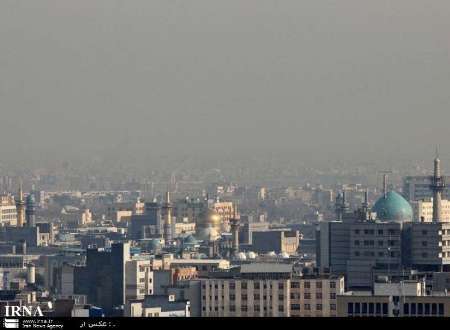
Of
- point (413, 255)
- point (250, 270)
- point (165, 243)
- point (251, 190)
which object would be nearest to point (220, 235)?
point (165, 243)

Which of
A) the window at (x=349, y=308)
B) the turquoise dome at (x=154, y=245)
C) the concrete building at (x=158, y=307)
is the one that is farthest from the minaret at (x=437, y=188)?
the window at (x=349, y=308)

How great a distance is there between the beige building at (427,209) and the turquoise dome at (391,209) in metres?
3.60

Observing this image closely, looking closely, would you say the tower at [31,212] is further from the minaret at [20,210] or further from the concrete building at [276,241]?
the concrete building at [276,241]

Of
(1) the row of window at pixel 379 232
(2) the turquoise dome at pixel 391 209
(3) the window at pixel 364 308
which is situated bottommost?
(3) the window at pixel 364 308

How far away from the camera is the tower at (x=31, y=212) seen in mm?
50719

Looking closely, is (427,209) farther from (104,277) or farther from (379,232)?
(104,277)

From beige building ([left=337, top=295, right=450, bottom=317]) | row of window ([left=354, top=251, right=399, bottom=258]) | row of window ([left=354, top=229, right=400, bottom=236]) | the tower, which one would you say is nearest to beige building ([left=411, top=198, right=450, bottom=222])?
row of window ([left=354, top=229, right=400, bottom=236])

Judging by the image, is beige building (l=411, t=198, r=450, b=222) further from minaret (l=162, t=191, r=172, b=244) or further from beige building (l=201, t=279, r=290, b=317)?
beige building (l=201, t=279, r=290, b=317)

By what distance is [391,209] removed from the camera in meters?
39.1

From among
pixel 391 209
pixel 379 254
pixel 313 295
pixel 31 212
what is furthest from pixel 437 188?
pixel 313 295

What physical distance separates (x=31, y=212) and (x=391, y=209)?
1665 cm

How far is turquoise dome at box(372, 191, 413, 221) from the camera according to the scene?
127 ft

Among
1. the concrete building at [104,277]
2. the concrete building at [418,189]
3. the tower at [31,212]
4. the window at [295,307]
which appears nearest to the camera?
the window at [295,307]

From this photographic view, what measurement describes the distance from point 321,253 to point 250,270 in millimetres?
11472
